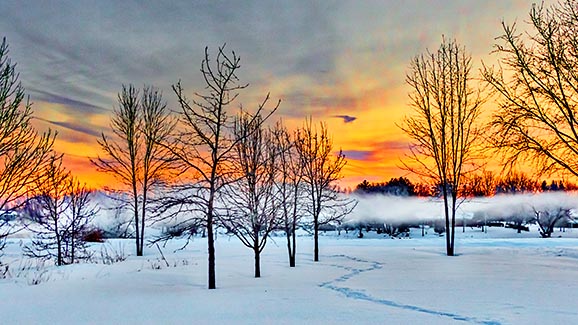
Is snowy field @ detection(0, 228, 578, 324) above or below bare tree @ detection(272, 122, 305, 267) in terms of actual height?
below

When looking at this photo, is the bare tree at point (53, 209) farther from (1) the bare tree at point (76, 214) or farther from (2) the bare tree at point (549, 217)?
(2) the bare tree at point (549, 217)

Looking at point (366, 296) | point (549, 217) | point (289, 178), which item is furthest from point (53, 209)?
point (549, 217)

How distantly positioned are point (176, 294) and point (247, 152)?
616 centimetres

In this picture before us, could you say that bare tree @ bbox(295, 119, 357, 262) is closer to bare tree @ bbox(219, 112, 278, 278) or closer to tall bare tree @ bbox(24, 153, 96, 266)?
bare tree @ bbox(219, 112, 278, 278)

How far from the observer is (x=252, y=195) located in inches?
520

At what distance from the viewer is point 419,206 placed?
5156 cm

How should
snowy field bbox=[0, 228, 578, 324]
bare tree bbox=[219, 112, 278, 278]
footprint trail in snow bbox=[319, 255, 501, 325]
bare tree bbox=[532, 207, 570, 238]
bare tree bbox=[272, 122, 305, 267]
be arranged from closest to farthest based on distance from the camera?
footprint trail in snow bbox=[319, 255, 501, 325] < snowy field bbox=[0, 228, 578, 324] < bare tree bbox=[219, 112, 278, 278] < bare tree bbox=[272, 122, 305, 267] < bare tree bbox=[532, 207, 570, 238]

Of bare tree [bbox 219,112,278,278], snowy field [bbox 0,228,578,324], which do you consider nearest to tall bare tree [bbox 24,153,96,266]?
snowy field [bbox 0,228,578,324]

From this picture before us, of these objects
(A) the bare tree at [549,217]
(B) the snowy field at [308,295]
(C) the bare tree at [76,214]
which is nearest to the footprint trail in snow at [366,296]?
(B) the snowy field at [308,295]

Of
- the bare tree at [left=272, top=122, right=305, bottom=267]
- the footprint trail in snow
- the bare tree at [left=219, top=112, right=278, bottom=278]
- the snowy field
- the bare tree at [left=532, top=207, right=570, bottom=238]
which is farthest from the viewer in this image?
the bare tree at [left=532, top=207, right=570, bottom=238]

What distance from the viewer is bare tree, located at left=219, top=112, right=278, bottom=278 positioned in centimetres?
1189

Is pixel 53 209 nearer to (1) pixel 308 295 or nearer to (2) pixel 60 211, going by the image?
(2) pixel 60 211

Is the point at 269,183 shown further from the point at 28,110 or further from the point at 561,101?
the point at 561,101

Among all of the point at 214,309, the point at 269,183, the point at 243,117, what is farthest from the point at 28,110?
the point at 214,309
